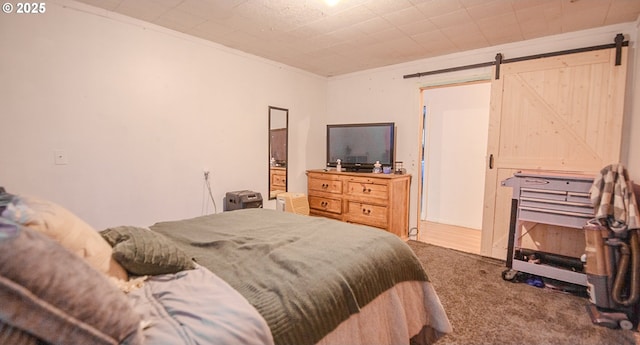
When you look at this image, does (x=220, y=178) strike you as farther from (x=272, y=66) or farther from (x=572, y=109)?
(x=572, y=109)

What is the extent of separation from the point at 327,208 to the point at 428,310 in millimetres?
2701

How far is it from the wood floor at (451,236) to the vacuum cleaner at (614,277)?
4.94 feet

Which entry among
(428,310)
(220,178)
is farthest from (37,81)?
(428,310)

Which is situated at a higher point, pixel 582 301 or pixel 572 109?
pixel 572 109

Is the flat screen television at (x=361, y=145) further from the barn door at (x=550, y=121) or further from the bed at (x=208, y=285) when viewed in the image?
the bed at (x=208, y=285)

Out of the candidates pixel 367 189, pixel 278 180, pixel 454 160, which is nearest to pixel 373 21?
pixel 367 189

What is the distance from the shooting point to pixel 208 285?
1137 millimetres

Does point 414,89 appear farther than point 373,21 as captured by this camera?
Yes

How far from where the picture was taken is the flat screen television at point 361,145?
13.8ft

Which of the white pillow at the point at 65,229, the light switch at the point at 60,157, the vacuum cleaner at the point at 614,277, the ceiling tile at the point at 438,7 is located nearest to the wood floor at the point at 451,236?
the vacuum cleaner at the point at 614,277

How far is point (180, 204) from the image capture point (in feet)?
10.7

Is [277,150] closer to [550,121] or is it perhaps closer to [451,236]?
[451,236]

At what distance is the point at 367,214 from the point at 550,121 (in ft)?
7.54

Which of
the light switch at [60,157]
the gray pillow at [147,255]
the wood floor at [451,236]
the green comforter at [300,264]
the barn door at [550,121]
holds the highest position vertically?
the barn door at [550,121]
